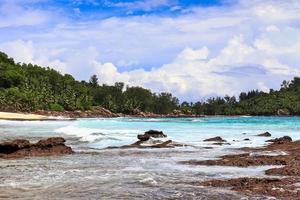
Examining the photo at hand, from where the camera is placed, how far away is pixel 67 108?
523 ft

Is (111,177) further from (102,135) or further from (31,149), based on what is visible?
(102,135)

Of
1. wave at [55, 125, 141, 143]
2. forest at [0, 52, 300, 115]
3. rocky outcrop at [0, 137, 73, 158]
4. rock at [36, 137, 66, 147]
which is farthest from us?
forest at [0, 52, 300, 115]

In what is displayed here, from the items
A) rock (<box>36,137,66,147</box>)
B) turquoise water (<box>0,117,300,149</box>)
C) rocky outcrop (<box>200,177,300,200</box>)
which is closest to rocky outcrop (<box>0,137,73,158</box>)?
rock (<box>36,137,66,147</box>)

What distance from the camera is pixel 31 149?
25297mm

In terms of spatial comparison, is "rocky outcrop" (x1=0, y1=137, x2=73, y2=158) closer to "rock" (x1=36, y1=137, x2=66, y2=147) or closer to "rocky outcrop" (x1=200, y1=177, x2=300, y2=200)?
"rock" (x1=36, y1=137, x2=66, y2=147)

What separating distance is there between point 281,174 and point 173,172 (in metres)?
3.77

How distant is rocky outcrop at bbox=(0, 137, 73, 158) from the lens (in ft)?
80.2

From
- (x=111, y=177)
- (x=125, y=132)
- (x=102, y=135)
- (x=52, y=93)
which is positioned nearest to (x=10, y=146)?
(x=111, y=177)

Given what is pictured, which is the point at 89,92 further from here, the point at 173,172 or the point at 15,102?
the point at 173,172

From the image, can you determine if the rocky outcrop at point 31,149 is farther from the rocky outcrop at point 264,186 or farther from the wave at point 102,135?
the rocky outcrop at point 264,186

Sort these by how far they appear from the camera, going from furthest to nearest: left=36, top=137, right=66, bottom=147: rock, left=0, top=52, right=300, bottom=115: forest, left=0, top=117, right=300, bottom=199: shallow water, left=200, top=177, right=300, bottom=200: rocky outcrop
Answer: left=0, top=52, right=300, bottom=115: forest, left=36, top=137, right=66, bottom=147: rock, left=0, top=117, right=300, bottom=199: shallow water, left=200, top=177, right=300, bottom=200: rocky outcrop

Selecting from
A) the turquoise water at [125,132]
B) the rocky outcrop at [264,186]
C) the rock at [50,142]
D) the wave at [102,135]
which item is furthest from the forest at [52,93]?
the rocky outcrop at [264,186]

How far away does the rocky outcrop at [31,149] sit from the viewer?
80.2 ft

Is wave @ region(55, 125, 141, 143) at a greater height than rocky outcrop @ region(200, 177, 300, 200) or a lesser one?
greater
